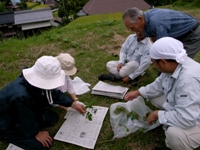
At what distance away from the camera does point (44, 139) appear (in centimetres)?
208

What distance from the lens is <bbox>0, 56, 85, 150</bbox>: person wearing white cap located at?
66.9 inches

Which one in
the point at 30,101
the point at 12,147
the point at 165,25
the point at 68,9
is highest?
the point at 165,25

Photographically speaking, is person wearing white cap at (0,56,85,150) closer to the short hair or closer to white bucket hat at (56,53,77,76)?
white bucket hat at (56,53,77,76)

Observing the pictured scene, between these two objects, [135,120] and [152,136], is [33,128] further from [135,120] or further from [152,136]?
[152,136]

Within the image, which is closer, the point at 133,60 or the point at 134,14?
the point at 134,14

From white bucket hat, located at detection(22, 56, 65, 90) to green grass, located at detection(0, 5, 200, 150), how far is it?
2.52 feet

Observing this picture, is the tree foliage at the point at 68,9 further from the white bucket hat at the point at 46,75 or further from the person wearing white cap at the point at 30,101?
the white bucket hat at the point at 46,75

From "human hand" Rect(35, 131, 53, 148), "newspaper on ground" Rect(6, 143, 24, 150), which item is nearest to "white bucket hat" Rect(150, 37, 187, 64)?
"human hand" Rect(35, 131, 53, 148)

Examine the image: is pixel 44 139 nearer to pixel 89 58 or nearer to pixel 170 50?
pixel 170 50

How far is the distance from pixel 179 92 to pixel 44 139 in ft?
4.85

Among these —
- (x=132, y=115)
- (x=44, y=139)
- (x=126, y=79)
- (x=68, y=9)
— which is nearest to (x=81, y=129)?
(x=44, y=139)

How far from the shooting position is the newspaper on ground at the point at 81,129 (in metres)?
2.09

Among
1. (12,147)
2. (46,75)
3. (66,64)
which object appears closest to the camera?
(46,75)

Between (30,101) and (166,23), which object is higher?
(166,23)
